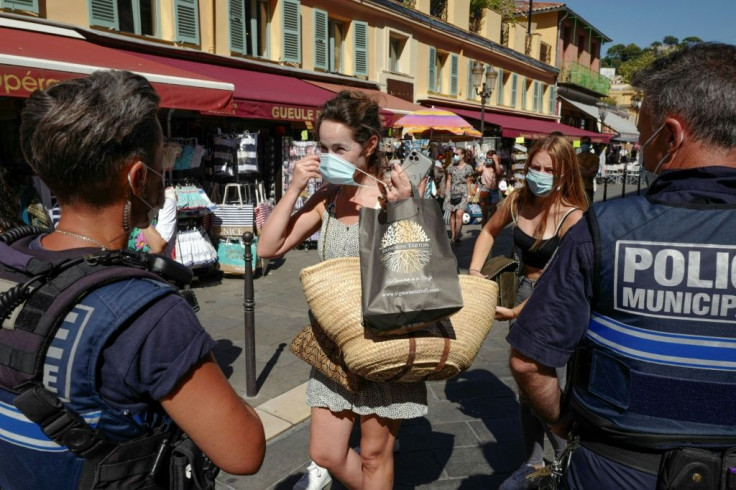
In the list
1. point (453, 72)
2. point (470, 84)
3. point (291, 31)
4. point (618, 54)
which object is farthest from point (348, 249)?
point (618, 54)

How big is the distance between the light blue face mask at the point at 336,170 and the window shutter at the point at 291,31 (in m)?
10.5

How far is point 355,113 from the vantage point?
7.66ft

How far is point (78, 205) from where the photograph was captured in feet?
4.20

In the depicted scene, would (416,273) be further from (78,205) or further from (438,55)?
(438,55)

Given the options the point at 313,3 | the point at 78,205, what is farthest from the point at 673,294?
the point at 313,3

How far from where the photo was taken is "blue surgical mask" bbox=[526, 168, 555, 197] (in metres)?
3.08

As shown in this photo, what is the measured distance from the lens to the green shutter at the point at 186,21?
9906mm

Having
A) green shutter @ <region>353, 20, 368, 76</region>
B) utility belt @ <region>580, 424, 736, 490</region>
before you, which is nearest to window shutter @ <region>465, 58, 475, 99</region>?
green shutter @ <region>353, 20, 368, 76</region>

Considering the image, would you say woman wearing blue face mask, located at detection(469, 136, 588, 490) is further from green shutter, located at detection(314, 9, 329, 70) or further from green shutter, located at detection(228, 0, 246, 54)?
green shutter, located at detection(314, 9, 329, 70)

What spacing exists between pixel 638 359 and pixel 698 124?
0.61 meters

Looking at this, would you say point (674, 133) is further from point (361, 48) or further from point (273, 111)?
point (361, 48)

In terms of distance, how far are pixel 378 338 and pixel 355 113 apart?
0.98 metres

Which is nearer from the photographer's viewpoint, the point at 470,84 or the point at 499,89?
the point at 470,84

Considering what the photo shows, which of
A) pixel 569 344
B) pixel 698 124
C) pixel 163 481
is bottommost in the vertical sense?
pixel 163 481
